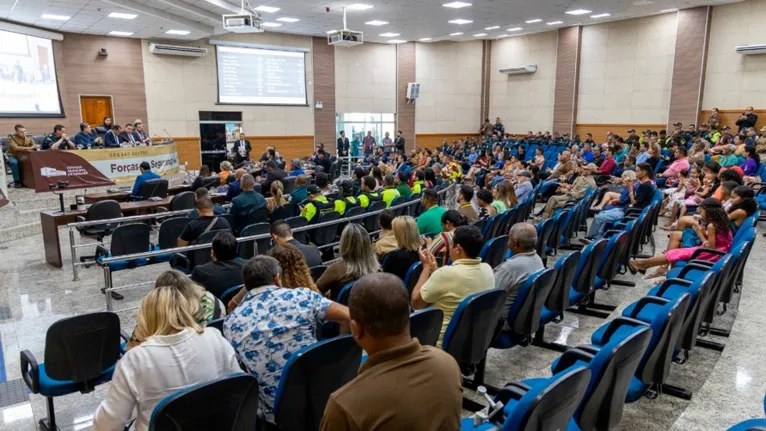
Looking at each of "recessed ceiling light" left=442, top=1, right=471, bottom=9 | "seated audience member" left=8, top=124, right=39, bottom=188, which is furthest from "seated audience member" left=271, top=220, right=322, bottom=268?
"recessed ceiling light" left=442, top=1, right=471, bottom=9

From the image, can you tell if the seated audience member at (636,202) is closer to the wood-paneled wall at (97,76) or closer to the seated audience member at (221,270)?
Result: the seated audience member at (221,270)

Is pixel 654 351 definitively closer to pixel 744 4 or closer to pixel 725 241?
pixel 725 241

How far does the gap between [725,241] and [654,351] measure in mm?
2595

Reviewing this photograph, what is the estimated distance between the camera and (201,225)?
535 centimetres

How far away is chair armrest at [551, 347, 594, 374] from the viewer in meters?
2.57

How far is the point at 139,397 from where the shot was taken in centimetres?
202

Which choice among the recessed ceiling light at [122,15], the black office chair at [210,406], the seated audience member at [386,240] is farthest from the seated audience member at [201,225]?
the recessed ceiling light at [122,15]

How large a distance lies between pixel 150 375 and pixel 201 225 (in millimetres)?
3518

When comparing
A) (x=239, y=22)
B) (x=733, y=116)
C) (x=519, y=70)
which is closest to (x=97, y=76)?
(x=239, y=22)

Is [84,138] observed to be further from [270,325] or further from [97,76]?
[270,325]

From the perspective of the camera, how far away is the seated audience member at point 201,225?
5316mm

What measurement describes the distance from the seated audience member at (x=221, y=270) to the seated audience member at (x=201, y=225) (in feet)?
5.56

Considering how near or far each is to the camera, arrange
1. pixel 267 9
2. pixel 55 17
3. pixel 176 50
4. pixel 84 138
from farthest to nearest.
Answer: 1. pixel 176 50
2. pixel 267 9
3. pixel 55 17
4. pixel 84 138

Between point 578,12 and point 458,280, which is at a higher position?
point 578,12
